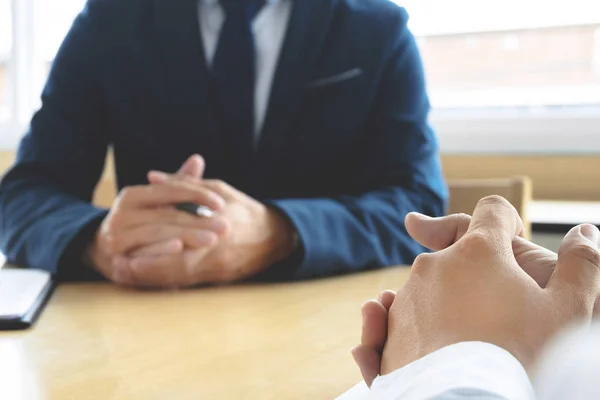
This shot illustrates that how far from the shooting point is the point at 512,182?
4.07ft

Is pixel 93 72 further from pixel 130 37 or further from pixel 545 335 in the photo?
pixel 545 335

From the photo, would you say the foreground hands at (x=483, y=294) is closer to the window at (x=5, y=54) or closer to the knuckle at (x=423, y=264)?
the knuckle at (x=423, y=264)

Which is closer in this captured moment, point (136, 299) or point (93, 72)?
point (136, 299)

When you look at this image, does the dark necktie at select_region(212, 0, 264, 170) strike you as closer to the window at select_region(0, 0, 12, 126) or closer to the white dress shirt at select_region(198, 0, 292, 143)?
the white dress shirt at select_region(198, 0, 292, 143)

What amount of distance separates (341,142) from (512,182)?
11.3 inches

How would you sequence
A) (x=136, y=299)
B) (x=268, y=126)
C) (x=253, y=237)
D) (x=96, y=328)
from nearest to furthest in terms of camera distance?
(x=96, y=328) < (x=136, y=299) < (x=253, y=237) < (x=268, y=126)

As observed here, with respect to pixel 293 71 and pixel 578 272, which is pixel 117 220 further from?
pixel 578 272

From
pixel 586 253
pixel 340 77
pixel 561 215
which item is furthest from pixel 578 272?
pixel 561 215


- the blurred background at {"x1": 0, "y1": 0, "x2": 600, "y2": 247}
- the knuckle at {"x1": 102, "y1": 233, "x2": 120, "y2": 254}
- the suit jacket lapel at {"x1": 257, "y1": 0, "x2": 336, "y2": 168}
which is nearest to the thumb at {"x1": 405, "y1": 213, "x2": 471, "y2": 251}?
the knuckle at {"x1": 102, "y1": 233, "x2": 120, "y2": 254}

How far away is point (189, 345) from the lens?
61cm

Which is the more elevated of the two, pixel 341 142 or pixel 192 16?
pixel 192 16

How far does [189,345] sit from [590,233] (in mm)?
319

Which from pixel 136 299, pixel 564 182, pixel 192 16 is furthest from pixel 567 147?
pixel 136 299

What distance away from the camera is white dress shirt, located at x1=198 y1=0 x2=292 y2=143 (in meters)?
1.19
